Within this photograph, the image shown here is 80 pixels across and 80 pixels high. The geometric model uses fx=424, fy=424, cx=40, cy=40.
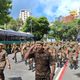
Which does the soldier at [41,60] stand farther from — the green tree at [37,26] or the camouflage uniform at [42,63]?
the green tree at [37,26]

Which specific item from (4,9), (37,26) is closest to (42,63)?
(4,9)

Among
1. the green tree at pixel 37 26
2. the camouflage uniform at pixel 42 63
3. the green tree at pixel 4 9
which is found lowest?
the green tree at pixel 37 26

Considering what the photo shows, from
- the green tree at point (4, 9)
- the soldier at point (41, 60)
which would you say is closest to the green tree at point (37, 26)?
the green tree at point (4, 9)

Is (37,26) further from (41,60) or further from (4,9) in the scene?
(41,60)

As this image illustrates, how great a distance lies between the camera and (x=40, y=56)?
33.9 ft

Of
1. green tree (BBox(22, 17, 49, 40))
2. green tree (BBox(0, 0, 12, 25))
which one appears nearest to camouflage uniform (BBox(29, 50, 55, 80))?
green tree (BBox(0, 0, 12, 25))

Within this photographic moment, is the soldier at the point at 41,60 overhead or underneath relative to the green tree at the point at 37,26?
overhead

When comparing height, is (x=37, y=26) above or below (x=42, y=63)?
below

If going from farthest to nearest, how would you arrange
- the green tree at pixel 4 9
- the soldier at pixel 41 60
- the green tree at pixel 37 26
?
the green tree at pixel 37 26 → the green tree at pixel 4 9 → the soldier at pixel 41 60

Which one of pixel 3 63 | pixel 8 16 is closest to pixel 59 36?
pixel 8 16

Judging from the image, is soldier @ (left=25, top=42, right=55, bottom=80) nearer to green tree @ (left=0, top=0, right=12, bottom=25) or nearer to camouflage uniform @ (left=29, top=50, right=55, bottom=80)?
camouflage uniform @ (left=29, top=50, right=55, bottom=80)

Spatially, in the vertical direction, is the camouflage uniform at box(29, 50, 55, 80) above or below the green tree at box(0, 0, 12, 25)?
below

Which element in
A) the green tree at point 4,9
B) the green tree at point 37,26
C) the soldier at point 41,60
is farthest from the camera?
the green tree at point 37,26

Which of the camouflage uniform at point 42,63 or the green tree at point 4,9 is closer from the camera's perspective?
the camouflage uniform at point 42,63
